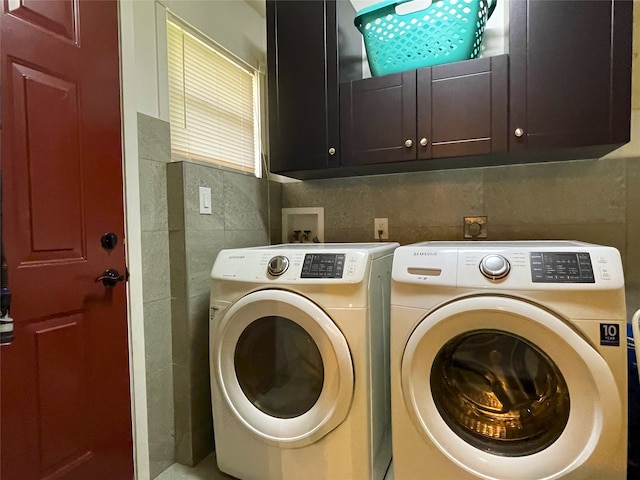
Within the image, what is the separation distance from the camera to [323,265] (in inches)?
49.9

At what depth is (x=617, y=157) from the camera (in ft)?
5.03

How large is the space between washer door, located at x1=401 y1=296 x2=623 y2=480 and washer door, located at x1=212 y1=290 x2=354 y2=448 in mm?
245

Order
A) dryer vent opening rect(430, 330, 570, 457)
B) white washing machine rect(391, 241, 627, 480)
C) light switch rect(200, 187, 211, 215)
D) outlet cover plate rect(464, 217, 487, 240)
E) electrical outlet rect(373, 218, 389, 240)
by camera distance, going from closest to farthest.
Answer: white washing machine rect(391, 241, 627, 480) < dryer vent opening rect(430, 330, 570, 457) < light switch rect(200, 187, 211, 215) < outlet cover plate rect(464, 217, 487, 240) < electrical outlet rect(373, 218, 389, 240)

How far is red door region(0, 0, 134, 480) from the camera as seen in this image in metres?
1.08

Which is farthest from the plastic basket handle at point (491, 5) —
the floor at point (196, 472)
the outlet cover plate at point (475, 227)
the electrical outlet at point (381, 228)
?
the floor at point (196, 472)

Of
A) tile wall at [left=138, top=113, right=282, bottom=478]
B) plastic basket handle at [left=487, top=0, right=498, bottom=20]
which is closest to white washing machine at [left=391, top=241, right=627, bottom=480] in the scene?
tile wall at [left=138, top=113, right=282, bottom=478]

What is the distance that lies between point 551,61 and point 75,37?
5.42ft

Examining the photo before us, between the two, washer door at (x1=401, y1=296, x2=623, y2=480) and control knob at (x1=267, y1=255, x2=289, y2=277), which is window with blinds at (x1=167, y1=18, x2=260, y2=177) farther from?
washer door at (x1=401, y1=296, x2=623, y2=480)

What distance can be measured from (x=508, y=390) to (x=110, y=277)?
1.40 meters

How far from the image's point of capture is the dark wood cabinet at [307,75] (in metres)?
1.64

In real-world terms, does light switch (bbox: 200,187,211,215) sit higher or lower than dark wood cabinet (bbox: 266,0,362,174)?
lower

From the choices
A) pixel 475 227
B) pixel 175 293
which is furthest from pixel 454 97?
pixel 175 293

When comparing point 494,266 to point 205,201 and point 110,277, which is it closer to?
point 205,201

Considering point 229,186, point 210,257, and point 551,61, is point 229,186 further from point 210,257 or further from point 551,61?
point 551,61
